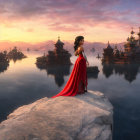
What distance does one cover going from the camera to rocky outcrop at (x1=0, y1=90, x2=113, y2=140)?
2.64 m

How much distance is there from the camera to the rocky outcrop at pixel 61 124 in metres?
Answer: 2.64

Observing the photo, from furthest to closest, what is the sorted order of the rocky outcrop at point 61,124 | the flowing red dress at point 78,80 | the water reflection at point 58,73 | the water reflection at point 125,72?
the water reflection at point 125,72 < the water reflection at point 58,73 < the flowing red dress at point 78,80 < the rocky outcrop at point 61,124

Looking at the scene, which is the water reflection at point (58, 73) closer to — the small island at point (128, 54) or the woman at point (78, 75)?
the small island at point (128, 54)

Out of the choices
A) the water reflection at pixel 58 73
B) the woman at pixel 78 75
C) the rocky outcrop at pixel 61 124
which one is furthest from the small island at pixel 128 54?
the rocky outcrop at pixel 61 124

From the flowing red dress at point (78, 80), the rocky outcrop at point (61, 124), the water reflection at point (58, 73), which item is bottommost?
the water reflection at point (58, 73)

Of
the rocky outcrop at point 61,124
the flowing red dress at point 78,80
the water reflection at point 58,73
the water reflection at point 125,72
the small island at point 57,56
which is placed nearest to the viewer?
the rocky outcrop at point 61,124

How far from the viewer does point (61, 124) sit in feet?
10.2

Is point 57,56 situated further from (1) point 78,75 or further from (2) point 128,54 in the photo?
(1) point 78,75

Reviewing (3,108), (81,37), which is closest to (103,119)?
(81,37)

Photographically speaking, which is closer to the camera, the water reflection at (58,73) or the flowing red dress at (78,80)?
the flowing red dress at (78,80)

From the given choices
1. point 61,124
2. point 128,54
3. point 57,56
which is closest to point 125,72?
point 128,54

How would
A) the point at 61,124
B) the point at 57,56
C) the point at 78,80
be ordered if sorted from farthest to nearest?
the point at 57,56, the point at 78,80, the point at 61,124

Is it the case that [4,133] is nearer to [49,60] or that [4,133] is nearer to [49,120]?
[49,120]

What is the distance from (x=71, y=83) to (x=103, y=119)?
219cm
